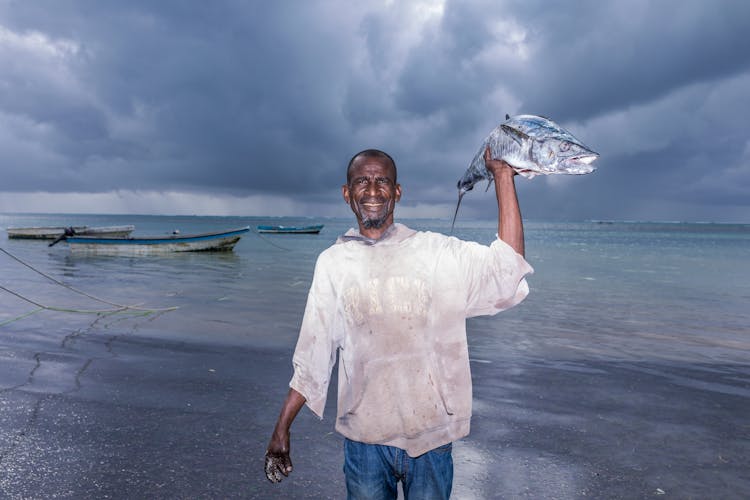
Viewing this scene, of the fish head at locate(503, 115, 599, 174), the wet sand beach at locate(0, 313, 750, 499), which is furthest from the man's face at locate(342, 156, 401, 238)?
the wet sand beach at locate(0, 313, 750, 499)

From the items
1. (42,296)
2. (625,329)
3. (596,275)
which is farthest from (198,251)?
(625,329)

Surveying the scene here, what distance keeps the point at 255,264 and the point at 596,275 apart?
18930 millimetres

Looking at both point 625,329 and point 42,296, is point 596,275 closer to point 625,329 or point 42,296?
point 625,329

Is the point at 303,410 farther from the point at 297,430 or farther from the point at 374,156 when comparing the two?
the point at 374,156

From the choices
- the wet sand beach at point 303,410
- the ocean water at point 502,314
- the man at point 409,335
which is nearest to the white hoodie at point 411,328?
the man at point 409,335

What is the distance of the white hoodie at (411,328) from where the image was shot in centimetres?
197

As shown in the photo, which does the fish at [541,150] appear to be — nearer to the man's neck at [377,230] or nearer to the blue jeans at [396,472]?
the man's neck at [377,230]

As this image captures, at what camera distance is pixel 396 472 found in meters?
2.01

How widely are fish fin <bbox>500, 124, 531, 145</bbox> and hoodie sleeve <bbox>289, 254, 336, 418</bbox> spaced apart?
3.06 feet

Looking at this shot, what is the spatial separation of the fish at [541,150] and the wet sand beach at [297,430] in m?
2.94

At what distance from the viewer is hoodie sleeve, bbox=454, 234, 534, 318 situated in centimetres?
189

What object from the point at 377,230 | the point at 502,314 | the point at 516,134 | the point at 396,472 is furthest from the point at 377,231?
the point at 502,314

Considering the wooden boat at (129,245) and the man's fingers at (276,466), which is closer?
the man's fingers at (276,466)

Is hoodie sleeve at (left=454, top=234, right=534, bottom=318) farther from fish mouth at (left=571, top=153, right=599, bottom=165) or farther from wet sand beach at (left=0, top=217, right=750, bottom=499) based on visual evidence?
wet sand beach at (left=0, top=217, right=750, bottom=499)
